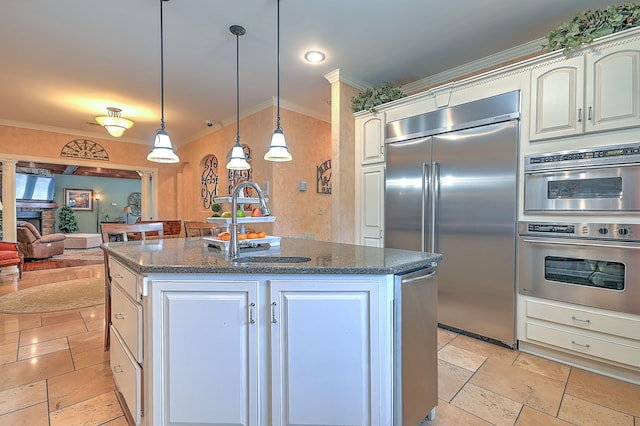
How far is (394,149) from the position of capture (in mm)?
3156

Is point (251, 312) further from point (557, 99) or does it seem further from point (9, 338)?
point (9, 338)

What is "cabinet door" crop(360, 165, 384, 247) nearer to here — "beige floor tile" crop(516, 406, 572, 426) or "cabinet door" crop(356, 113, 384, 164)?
"cabinet door" crop(356, 113, 384, 164)

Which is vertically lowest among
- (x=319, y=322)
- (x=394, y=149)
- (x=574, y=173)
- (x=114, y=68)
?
(x=319, y=322)

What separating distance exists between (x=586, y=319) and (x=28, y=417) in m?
3.49

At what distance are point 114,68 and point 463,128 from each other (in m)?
3.79

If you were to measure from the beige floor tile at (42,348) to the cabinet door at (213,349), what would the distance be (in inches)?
72.1

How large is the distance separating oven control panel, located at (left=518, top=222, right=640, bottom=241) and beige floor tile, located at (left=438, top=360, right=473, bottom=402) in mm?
1142

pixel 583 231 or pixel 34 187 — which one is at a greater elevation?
pixel 34 187

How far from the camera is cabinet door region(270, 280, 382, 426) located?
52.9 inches

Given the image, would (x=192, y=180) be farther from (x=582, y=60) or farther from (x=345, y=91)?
(x=582, y=60)

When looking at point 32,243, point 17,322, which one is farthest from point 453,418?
point 32,243

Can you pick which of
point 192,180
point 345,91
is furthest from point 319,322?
point 192,180

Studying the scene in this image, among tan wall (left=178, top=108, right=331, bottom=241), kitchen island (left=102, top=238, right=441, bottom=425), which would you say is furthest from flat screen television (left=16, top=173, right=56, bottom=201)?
kitchen island (left=102, top=238, right=441, bottom=425)

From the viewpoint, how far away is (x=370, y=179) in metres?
3.42
